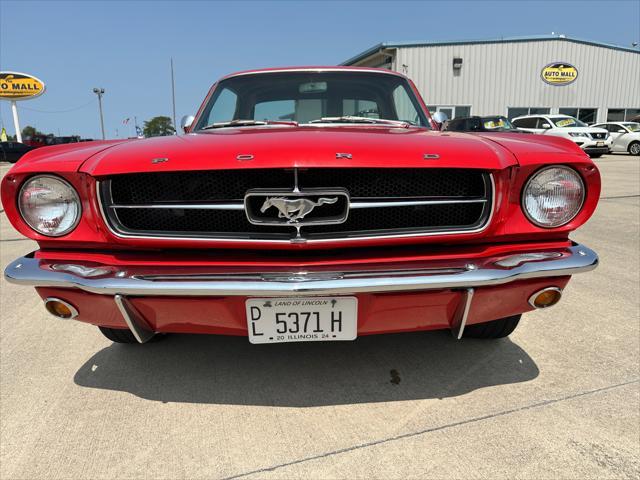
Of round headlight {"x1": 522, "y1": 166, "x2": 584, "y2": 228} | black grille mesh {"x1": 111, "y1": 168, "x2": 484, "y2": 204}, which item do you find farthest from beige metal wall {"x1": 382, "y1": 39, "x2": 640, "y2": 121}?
black grille mesh {"x1": 111, "y1": 168, "x2": 484, "y2": 204}

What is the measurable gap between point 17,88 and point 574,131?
34.0 m

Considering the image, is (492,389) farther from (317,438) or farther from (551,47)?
(551,47)

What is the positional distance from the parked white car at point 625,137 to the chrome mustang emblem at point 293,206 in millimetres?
21163

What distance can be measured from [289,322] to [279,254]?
253mm

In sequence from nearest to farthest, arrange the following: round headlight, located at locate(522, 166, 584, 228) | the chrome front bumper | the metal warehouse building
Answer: the chrome front bumper
round headlight, located at locate(522, 166, 584, 228)
the metal warehouse building

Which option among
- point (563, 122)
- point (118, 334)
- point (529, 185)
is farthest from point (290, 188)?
point (563, 122)

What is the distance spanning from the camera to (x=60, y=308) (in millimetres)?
1809

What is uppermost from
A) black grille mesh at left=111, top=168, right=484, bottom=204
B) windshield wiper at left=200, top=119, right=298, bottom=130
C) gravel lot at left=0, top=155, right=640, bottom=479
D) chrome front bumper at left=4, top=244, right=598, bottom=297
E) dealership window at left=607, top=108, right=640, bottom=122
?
dealership window at left=607, top=108, right=640, bottom=122

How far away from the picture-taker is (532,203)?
1802 millimetres

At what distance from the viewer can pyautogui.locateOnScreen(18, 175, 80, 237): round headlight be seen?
1761 millimetres

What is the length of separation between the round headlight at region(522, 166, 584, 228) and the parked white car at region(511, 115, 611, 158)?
16.0m

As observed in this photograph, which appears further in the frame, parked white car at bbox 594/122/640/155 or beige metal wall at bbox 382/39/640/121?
beige metal wall at bbox 382/39/640/121

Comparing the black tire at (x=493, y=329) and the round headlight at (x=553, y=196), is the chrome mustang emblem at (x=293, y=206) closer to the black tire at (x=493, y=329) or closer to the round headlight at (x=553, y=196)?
the round headlight at (x=553, y=196)

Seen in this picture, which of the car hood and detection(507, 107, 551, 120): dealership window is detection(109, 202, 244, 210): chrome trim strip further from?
detection(507, 107, 551, 120): dealership window
